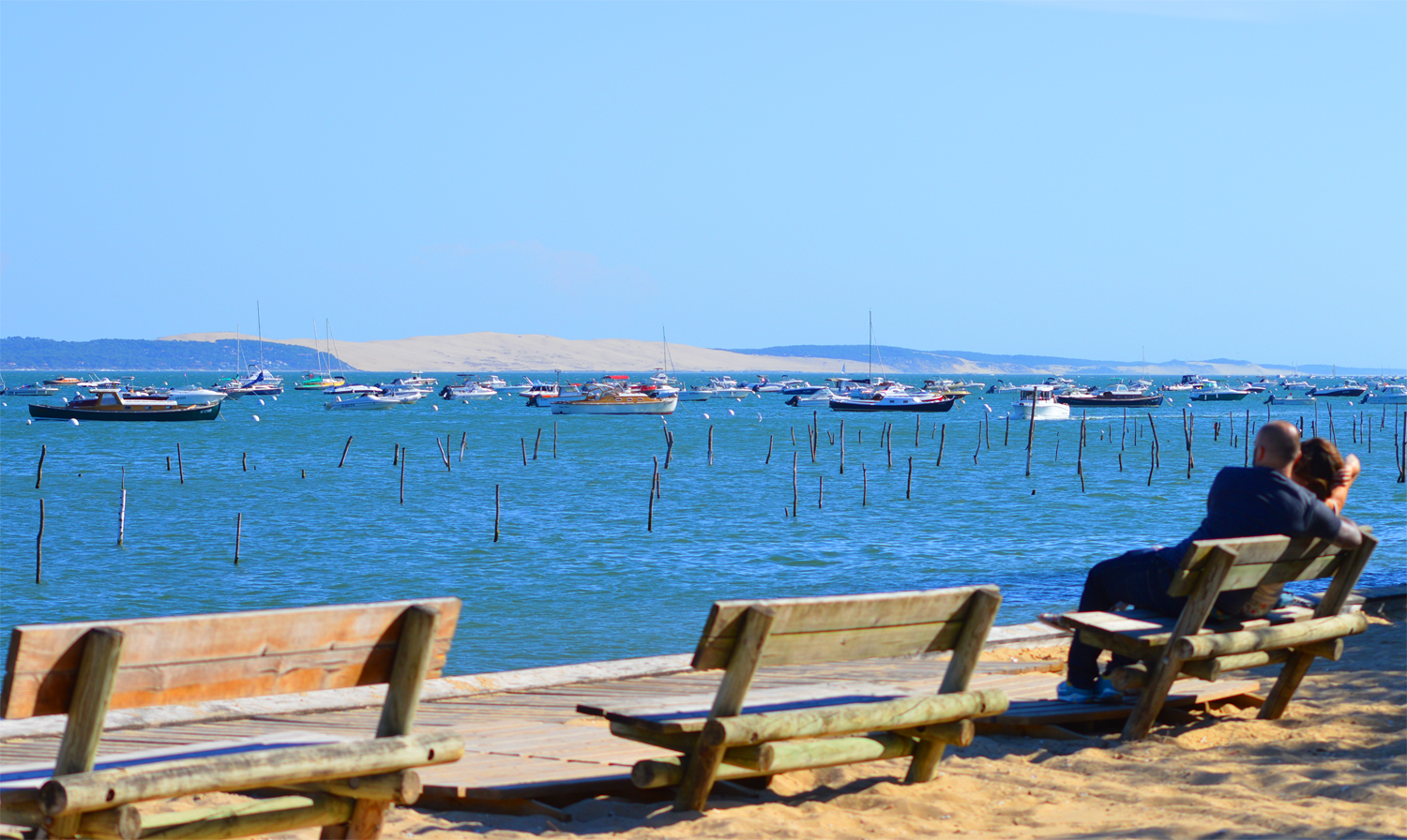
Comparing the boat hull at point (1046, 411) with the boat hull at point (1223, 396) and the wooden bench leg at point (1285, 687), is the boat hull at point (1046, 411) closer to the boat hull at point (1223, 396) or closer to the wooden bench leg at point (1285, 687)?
the boat hull at point (1223, 396)

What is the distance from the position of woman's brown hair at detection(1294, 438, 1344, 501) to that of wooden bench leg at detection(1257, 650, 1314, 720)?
89 centimetres

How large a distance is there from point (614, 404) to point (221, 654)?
342 feet

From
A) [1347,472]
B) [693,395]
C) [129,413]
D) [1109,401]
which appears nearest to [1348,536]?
[1347,472]

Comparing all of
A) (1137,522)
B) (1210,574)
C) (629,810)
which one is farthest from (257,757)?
(1137,522)

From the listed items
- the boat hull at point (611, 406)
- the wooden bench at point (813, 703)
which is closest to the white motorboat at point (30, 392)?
the boat hull at point (611, 406)

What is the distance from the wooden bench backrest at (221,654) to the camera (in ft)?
12.2

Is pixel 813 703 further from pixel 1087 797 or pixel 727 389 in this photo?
pixel 727 389

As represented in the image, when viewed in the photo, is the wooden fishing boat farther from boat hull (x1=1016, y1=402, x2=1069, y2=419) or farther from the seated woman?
the seated woman

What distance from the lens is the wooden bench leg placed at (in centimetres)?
699

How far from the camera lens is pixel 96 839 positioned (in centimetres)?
402

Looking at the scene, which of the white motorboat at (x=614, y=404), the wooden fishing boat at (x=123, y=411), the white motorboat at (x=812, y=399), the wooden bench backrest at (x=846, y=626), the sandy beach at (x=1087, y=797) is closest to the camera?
the wooden bench backrest at (x=846, y=626)

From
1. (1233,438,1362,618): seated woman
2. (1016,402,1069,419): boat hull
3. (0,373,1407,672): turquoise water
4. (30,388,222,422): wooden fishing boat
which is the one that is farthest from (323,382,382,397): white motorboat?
(1233,438,1362,618): seated woman

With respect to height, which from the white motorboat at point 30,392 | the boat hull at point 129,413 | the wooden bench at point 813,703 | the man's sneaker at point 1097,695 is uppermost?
the wooden bench at point 813,703

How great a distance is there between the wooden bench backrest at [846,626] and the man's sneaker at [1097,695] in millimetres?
1682
